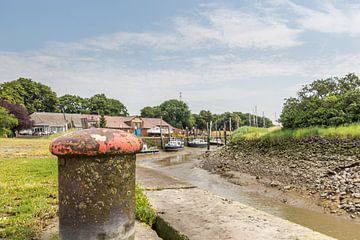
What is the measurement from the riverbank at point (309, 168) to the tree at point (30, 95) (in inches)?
1693

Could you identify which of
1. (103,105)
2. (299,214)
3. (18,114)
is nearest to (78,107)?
(103,105)

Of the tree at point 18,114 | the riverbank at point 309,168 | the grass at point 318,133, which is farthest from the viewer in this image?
the tree at point 18,114

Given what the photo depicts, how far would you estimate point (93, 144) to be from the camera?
206cm

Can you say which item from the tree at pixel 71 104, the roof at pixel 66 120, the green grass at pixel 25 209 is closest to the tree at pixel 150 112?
the roof at pixel 66 120

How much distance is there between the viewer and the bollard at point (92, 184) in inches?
81.8

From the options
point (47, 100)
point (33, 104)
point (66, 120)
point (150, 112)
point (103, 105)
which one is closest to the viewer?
point (66, 120)

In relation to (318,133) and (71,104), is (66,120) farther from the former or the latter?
(318,133)

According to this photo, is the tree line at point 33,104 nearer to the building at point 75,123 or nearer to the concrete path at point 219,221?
the building at point 75,123

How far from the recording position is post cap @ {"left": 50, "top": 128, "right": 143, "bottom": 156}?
6.75ft

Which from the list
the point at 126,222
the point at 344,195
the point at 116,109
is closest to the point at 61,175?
the point at 126,222

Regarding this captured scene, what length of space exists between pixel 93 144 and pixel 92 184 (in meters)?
0.27

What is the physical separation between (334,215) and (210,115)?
77195 millimetres

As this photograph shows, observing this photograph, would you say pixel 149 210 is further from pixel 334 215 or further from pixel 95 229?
pixel 334 215

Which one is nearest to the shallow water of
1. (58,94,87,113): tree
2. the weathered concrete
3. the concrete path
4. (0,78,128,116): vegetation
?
the concrete path
